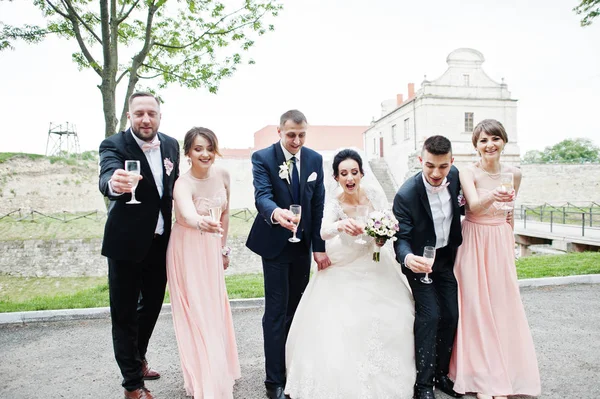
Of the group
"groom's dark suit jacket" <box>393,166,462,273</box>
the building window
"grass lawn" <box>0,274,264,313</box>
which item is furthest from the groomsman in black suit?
the building window

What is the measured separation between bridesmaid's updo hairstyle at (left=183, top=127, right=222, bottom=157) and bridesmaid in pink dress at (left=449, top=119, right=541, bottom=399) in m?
2.46

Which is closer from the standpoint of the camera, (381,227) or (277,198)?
(381,227)

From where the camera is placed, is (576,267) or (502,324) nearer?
(502,324)

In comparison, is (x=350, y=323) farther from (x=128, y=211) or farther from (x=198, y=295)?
(x=128, y=211)

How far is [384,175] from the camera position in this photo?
40031 millimetres

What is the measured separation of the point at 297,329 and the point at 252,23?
6990 mm

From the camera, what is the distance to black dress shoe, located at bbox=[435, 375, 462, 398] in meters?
3.62

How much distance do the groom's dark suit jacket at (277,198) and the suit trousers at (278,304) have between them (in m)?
0.10

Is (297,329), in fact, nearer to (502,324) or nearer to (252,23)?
(502,324)

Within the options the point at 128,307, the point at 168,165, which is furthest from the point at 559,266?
the point at 128,307

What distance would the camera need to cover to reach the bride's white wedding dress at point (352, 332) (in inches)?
132

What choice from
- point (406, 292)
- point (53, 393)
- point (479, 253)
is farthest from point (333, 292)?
point (53, 393)

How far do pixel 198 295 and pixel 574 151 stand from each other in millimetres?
84576

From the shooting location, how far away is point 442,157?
11.6 ft
